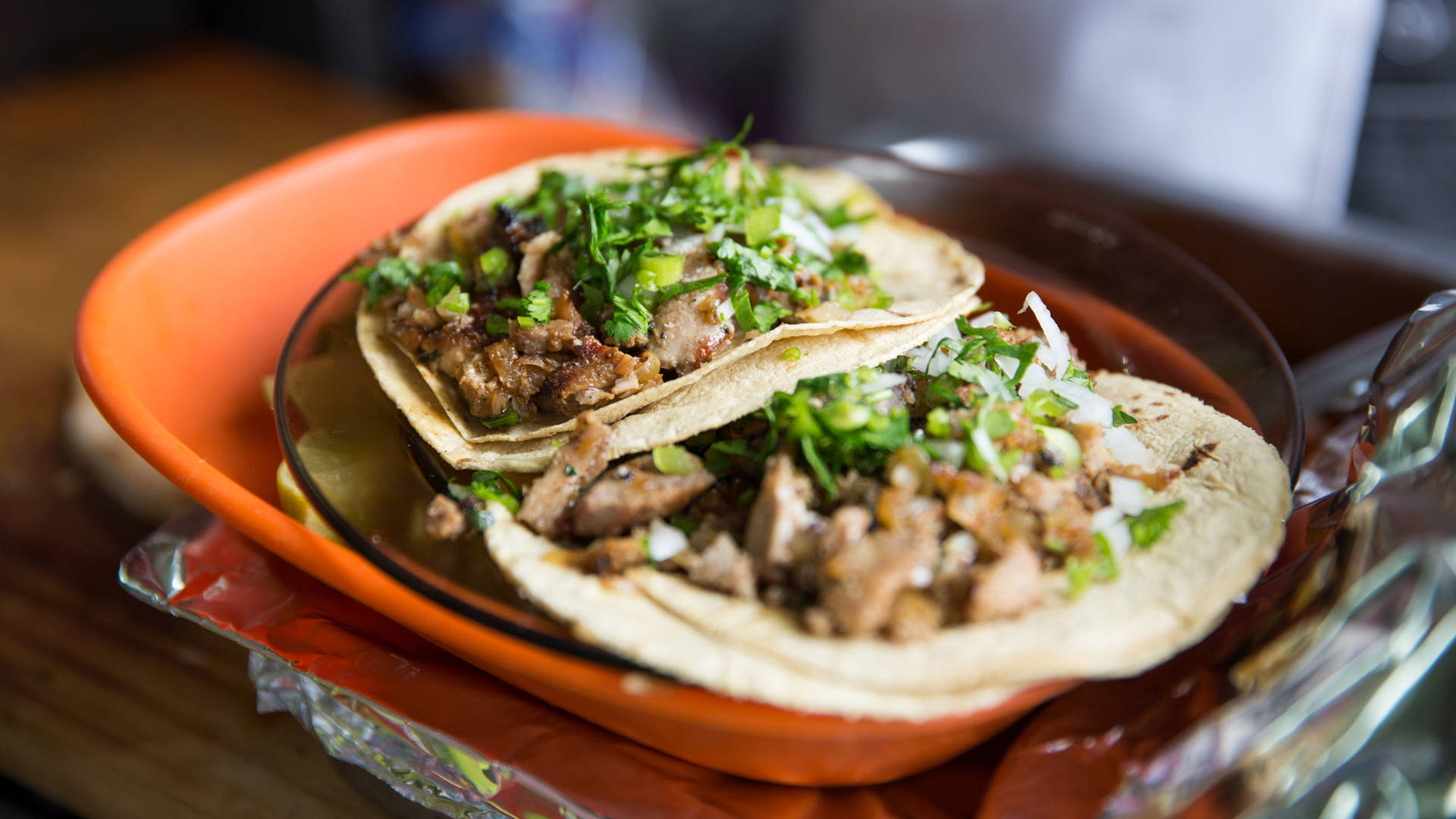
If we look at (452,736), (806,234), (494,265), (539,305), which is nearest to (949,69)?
(806,234)

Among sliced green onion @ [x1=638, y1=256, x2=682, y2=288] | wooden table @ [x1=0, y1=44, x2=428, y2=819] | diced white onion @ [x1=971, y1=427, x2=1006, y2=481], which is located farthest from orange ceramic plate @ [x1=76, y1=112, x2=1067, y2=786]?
sliced green onion @ [x1=638, y1=256, x2=682, y2=288]

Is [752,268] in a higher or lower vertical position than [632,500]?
higher

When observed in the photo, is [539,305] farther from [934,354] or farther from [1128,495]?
[1128,495]

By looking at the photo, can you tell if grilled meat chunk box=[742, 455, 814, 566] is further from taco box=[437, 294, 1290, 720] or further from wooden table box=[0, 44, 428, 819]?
wooden table box=[0, 44, 428, 819]

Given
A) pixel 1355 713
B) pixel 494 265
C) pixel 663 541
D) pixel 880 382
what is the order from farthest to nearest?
pixel 494 265, pixel 880 382, pixel 663 541, pixel 1355 713

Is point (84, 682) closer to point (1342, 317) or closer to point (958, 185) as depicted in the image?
point (958, 185)

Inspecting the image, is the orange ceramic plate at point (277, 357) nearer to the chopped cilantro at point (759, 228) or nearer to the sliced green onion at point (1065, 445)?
the sliced green onion at point (1065, 445)
